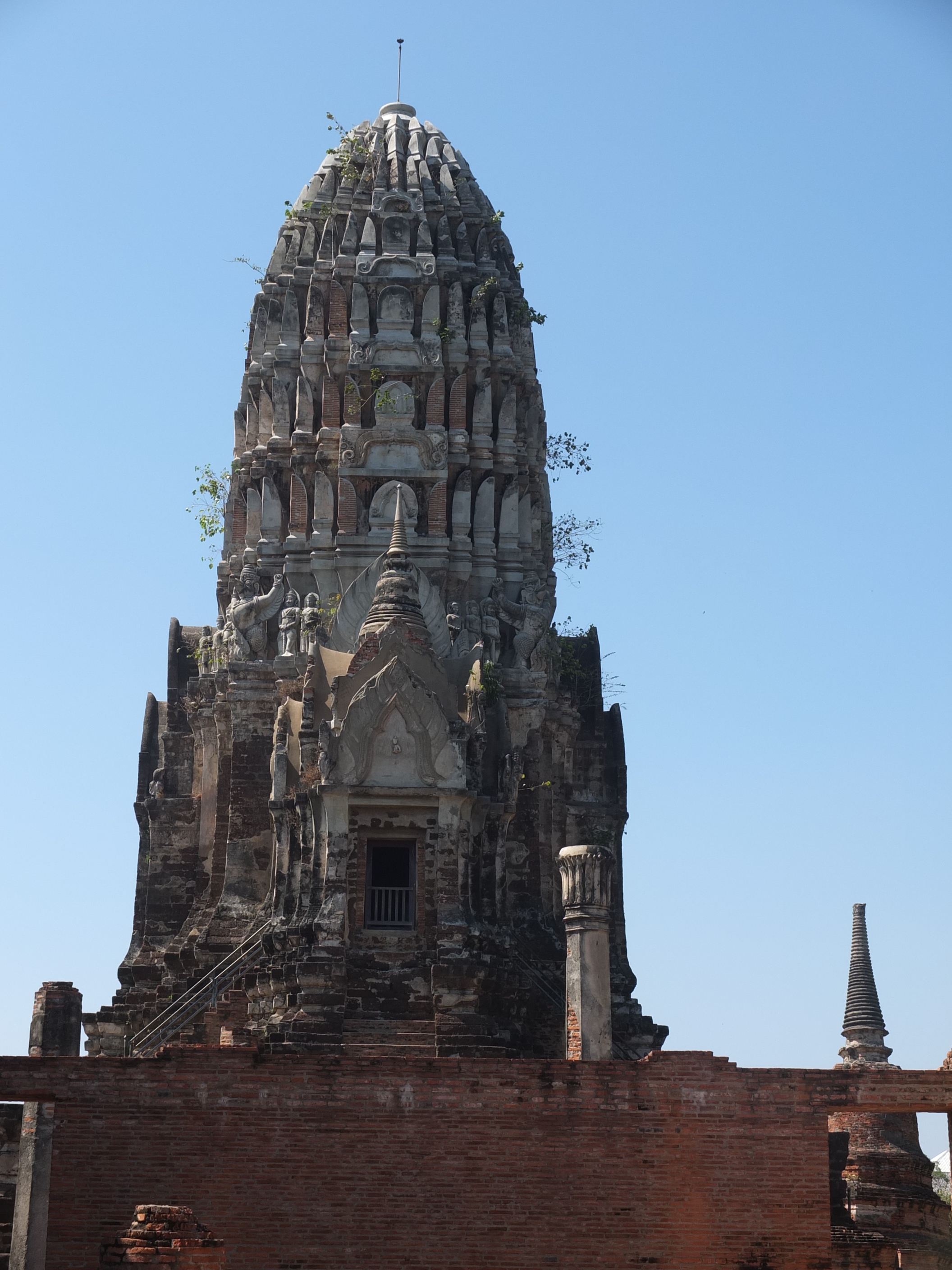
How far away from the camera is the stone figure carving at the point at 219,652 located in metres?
38.6

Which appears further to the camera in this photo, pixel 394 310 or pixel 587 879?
pixel 394 310

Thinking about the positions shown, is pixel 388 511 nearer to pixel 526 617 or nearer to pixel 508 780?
pixel 526 617

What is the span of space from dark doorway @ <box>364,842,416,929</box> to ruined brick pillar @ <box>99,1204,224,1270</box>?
34.2ft

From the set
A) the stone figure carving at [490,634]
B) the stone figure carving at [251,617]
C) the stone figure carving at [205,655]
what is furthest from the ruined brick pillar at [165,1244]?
the stone figure carving at [205,655]

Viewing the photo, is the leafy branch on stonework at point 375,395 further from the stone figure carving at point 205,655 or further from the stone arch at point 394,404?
the stone figure carving at point 205,655

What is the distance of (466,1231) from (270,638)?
13.0 meters

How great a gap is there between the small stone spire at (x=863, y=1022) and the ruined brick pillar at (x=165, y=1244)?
18.1m

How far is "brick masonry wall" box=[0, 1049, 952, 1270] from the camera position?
1087 inches

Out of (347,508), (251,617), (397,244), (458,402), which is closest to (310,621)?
(251,617)

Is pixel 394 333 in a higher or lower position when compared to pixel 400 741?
higher

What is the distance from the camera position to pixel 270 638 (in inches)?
1502

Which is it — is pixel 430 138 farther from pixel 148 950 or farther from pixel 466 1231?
pixel 466 1231

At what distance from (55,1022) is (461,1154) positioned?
5.81 metres

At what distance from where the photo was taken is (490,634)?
37.6 metres
